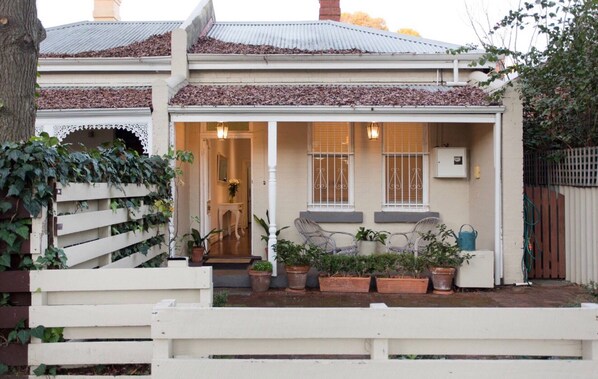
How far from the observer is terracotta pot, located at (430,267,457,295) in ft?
27.6

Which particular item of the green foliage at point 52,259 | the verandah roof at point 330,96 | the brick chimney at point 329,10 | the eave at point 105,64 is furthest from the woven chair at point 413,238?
the brick chimney at point 329,10

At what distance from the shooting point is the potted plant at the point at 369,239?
9492 mm

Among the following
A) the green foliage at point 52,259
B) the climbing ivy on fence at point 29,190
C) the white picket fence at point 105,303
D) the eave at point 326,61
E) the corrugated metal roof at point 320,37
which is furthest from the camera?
the corrugated metal roof at point 320,37

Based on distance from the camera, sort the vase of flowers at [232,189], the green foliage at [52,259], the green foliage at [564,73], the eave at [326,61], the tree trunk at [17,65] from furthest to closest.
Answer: the vase of flowers at [232,189] → the eave at [326,61] → the green foliage at [564,73] → the tree trunk at [17,65] → the green foliage at [52,259]

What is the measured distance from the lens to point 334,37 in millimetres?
12742

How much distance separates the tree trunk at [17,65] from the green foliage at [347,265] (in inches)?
198

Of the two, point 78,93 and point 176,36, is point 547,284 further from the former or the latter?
point 78,93

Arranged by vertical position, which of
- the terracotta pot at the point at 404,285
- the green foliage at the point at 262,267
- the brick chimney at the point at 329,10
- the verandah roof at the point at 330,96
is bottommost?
the terracotta pot at the point at 404,285

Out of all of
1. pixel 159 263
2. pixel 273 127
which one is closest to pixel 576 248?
pixel 273 127

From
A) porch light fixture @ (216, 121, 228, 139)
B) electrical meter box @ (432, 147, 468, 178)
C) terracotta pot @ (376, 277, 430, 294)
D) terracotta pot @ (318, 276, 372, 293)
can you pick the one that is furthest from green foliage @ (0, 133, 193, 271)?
electrical meter box @ (432, 147, 468, 178)

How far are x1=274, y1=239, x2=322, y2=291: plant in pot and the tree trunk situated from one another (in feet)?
15.4

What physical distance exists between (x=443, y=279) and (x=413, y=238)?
4.55 ft

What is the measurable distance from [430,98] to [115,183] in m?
5.77

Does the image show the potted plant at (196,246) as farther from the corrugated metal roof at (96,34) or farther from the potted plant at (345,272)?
the corrugated metal roof at (96,34)
